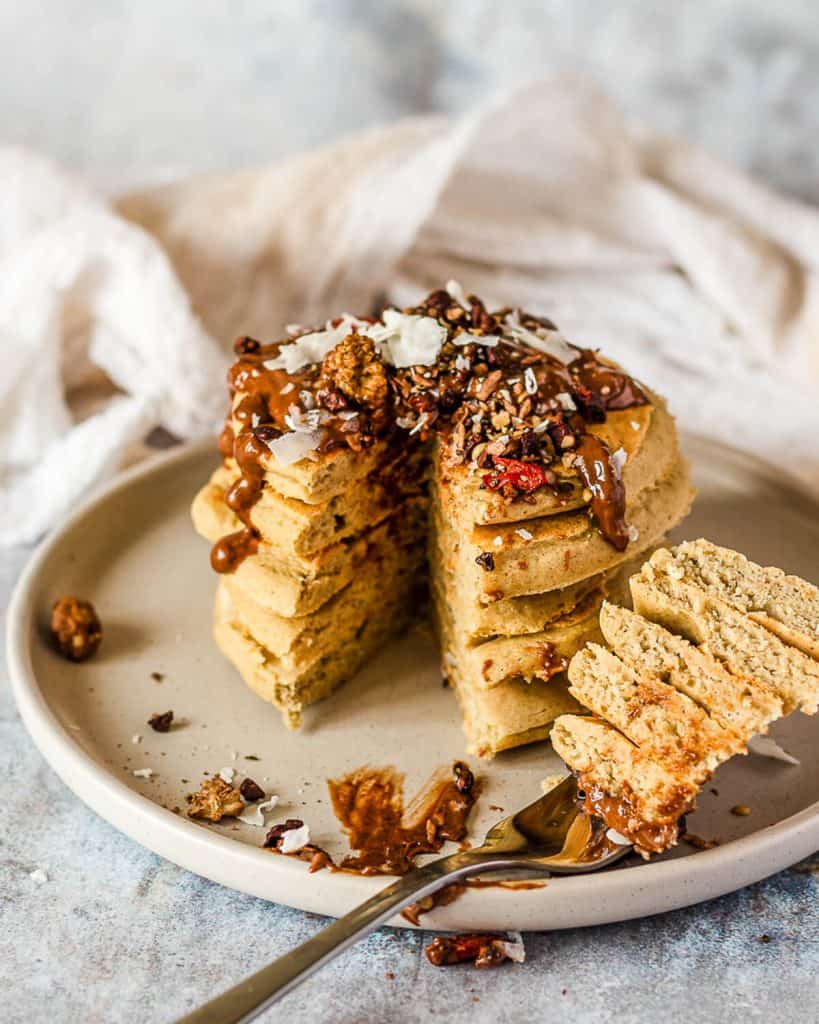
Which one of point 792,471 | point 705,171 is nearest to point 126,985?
point 792,471

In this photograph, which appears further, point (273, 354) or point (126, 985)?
point (273, 354)

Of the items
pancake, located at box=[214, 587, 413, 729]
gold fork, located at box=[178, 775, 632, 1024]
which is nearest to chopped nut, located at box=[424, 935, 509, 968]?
gold fork, located at box=[178, 775, 632, 1024]

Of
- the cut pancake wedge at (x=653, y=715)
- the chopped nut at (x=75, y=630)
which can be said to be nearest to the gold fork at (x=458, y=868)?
the cut pancake wedge at (x=653, y=715)

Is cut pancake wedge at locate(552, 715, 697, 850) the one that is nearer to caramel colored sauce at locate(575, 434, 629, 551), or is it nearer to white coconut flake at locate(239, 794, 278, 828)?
caramel colored sauce at locate(575, 434, 629, 551)

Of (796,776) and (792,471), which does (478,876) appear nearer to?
(796,776)

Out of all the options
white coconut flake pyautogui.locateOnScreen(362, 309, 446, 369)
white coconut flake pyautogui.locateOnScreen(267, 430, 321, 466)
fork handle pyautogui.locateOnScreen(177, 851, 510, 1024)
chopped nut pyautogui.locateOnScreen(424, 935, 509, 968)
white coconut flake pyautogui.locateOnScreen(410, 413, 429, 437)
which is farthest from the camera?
white coconut flake pyautogui.locateOnScreen(362, 309, 446, 369)

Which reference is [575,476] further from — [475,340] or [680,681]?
[680,681]
